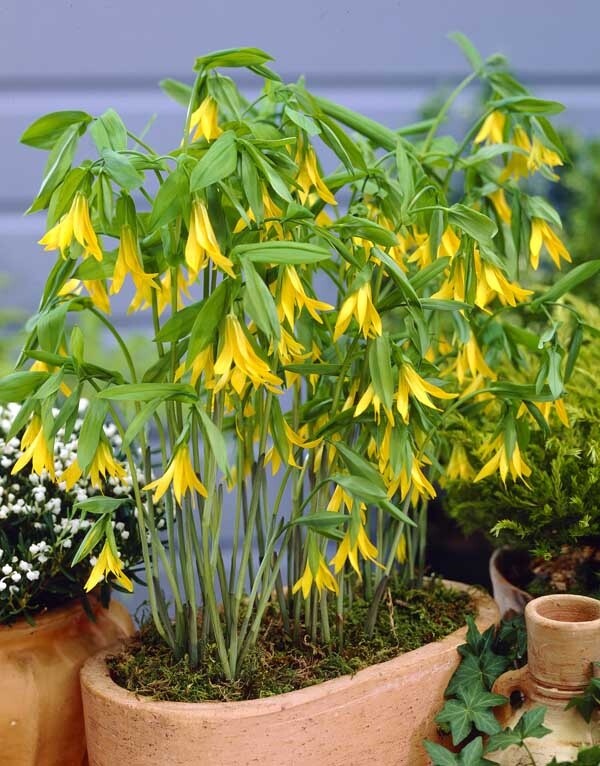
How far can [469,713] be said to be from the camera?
844 millimetres

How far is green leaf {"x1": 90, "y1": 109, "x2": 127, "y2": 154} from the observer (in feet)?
2.38

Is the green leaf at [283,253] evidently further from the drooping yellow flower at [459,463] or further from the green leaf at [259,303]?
the drooping yellow flower at [459,463]

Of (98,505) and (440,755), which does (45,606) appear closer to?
(98,505)

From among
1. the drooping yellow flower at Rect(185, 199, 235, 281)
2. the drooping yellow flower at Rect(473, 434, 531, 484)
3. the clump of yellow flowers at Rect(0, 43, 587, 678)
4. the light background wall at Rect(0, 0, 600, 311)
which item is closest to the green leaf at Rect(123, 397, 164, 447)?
the clump of yellow flowers at Rect(0, 43, 587, 678)

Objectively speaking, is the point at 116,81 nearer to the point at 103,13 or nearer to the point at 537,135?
the point at 103,13

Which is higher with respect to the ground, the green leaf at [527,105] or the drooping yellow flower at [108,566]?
the green leaf at [527,105]

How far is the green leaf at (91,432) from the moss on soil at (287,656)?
0.72 ft

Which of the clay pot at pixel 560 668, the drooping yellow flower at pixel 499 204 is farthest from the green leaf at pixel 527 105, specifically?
the clay pot at pixel 560 668

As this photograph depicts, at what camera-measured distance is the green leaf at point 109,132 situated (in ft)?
2.38

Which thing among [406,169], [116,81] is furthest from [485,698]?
[116,81]

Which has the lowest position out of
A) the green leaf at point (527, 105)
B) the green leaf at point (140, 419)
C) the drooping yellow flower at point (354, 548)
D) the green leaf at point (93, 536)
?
the drooping yellow flower at point (354, 548)

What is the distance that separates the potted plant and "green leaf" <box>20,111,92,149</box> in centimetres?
26

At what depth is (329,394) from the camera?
93cm

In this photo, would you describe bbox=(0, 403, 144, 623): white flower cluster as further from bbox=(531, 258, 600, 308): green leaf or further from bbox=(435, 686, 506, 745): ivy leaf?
bbox=(531, 258, 600, 308): green leaf
